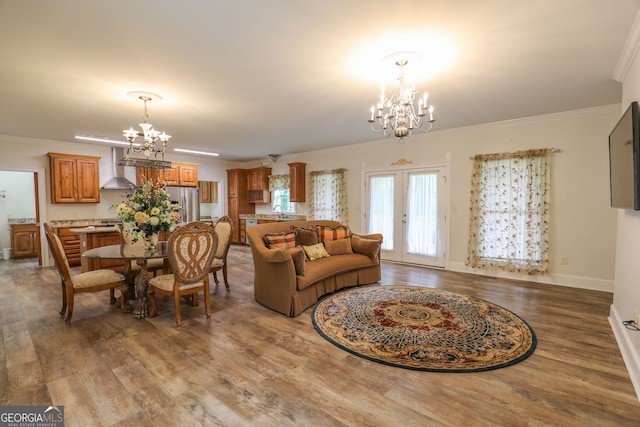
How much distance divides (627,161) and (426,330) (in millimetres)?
2150

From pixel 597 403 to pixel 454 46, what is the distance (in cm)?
278

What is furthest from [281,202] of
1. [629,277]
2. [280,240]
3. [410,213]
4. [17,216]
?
[629,277]

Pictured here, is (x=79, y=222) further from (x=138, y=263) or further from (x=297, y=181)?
(x=297, y=181)

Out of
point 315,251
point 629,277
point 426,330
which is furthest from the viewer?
point 315,251

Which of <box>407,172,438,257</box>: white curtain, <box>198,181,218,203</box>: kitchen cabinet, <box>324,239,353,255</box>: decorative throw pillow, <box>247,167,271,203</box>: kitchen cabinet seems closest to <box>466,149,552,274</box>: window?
<box>407,172,438,257</box>: white curtain

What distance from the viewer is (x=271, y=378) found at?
207 centimetres

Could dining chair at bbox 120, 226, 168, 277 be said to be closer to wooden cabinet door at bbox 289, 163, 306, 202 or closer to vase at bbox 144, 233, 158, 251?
vase at bbox 144, 233, 158, 251

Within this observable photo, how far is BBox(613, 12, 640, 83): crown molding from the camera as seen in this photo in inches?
84.5

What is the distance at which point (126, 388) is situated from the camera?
194 cm

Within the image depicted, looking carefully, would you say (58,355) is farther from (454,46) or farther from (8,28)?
(454,46)

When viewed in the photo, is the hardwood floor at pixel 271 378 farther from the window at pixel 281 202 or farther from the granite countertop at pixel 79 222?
the window at pixel 281 202

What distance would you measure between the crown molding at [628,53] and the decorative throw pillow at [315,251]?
371 cm

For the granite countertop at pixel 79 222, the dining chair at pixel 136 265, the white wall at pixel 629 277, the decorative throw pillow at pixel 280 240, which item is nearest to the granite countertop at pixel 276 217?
the granite countertop at pixel 79 222

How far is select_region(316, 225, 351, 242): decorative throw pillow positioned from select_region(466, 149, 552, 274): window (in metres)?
2.37
